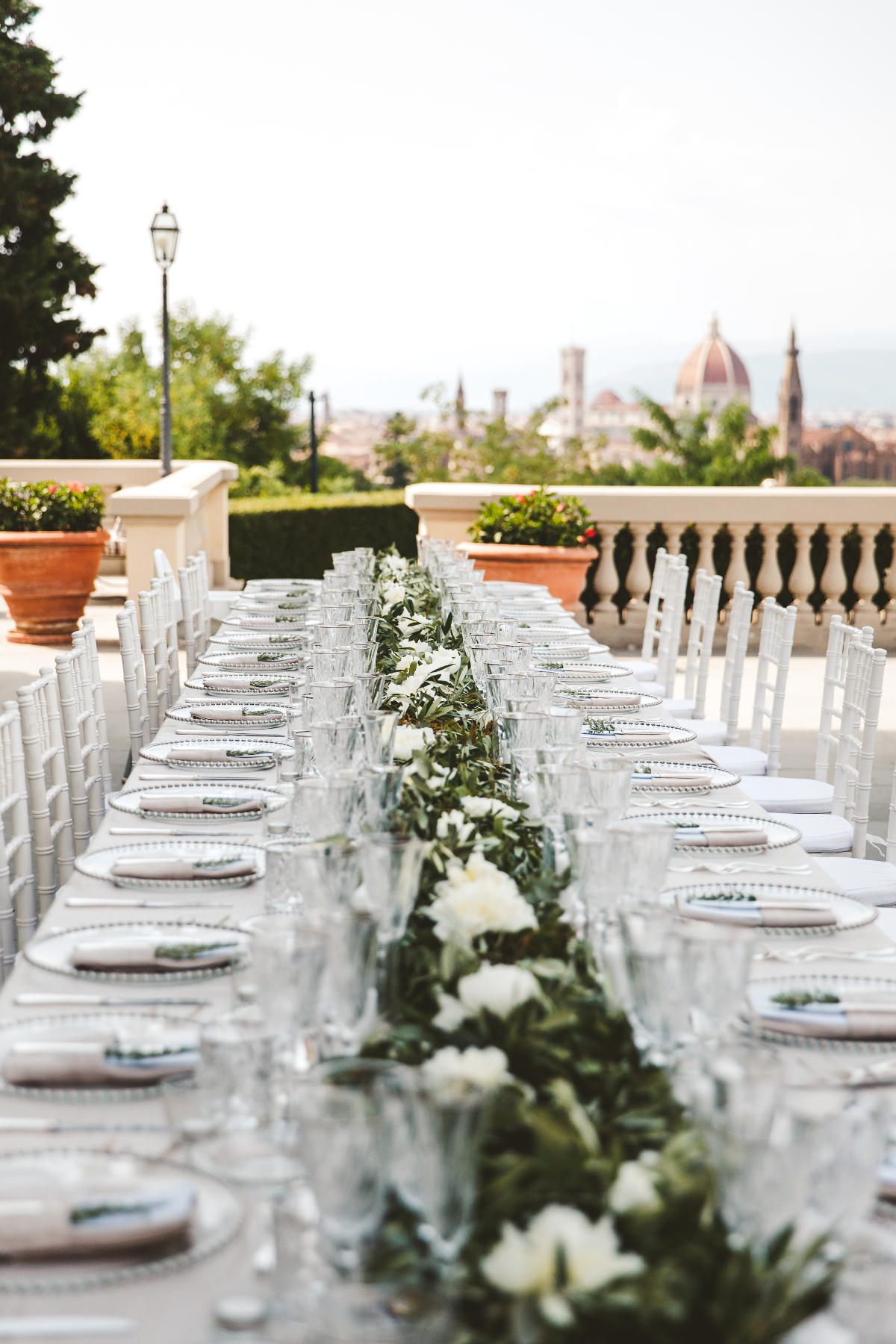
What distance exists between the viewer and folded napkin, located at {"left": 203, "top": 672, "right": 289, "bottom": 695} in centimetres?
340

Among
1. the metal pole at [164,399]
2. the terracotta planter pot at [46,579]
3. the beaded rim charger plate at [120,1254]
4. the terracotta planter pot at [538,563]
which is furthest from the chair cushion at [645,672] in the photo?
the metal pole at [164,399]

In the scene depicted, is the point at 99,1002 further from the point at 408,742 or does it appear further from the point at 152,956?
the point at 408,742

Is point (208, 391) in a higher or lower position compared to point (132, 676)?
higher

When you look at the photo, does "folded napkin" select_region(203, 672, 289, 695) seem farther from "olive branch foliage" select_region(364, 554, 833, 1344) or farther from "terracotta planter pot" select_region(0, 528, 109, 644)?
"terracotta planter pot" select_region(0, 528, 109, 644)

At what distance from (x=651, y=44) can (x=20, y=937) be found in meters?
40.1

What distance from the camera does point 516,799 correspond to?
1987mm

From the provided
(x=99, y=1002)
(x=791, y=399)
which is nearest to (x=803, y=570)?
(x=99, y=1002)

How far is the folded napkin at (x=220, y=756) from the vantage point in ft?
8.76

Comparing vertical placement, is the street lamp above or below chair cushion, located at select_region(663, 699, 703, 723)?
above

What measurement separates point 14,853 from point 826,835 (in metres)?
1.93

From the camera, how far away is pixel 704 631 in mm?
4895

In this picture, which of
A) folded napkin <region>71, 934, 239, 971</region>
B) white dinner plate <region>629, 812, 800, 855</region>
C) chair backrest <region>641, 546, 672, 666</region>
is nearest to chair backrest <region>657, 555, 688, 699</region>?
chair backrest <region>641, 546, 672, 666</region>

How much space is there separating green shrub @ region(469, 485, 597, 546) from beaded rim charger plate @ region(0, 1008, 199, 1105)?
5.60 metres

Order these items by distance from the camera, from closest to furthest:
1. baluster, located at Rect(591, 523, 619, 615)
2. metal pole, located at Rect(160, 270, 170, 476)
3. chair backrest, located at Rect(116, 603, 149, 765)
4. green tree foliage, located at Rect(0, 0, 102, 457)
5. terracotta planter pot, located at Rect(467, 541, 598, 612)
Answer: chair backrest, located at Rect(116, 603, 149, 765) < terracotta planter pot, located at Rect(467, 541, 598, 612) < baluster, located at Rect(591, 523, 619, 615) < metal pole, located at Rect(160, 270, 170, 476) < green tree foliage, located at Rect(0, 0, 102, 457)
